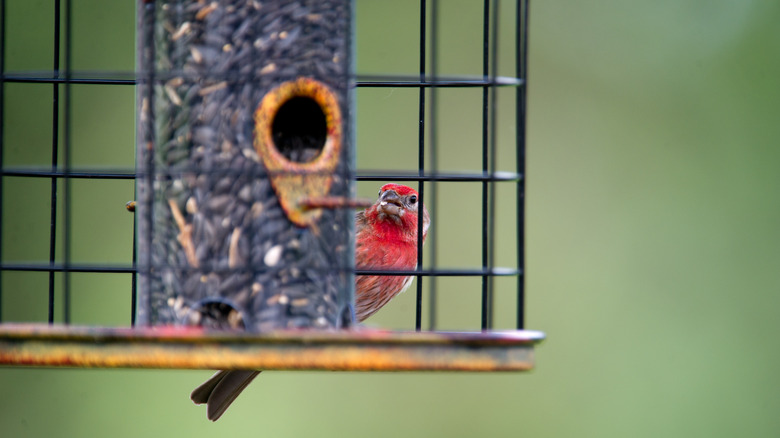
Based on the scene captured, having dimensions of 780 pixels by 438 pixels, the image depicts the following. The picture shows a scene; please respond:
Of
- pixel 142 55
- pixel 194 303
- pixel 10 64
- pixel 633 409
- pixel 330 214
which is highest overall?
pixel 10 64

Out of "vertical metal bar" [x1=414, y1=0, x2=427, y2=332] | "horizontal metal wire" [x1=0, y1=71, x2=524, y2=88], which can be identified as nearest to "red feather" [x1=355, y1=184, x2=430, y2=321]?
"horizontal metal wire" [x1=0, y1=71, x2=524, y2=88]

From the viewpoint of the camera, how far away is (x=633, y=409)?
355 inches

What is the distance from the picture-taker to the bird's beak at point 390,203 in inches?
261

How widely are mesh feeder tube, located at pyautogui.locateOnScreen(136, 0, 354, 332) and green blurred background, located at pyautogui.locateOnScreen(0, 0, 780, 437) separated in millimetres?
4061

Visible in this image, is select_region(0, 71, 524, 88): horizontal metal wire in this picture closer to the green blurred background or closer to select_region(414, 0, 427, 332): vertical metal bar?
select_region(414, 0, 427, 332): vertical metal bar

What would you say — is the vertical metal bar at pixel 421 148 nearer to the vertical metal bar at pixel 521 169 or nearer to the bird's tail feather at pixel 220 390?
the vertical metal bar at pixel 521 169

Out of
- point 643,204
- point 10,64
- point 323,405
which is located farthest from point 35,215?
point 643,204

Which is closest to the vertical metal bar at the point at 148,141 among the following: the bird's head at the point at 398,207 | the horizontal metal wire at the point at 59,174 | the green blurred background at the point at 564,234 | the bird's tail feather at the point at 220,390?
the horizontal metal wire at the point at 59,174

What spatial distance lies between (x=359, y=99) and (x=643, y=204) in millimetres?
2566

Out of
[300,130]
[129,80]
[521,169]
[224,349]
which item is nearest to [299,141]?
[300,130]

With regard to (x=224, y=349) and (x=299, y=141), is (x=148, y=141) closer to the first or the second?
(x=299, y=141)

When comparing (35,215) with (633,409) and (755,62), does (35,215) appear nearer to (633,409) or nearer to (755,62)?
(633,409)

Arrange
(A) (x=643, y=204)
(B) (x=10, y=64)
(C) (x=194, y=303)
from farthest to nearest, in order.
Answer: (A) (x=643, y=204) < (B) (x=10, y=64) < (C) (x=194, y=303)

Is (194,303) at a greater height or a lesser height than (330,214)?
lesser
